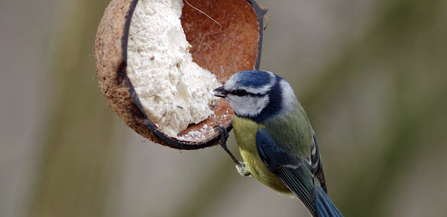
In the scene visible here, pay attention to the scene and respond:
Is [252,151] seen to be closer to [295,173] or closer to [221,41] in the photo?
[295,173]

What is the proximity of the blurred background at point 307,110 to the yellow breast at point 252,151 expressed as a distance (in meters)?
0.33

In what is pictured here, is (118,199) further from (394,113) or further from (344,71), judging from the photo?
(394,113)

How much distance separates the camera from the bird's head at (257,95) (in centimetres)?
101

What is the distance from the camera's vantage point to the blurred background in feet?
4.29

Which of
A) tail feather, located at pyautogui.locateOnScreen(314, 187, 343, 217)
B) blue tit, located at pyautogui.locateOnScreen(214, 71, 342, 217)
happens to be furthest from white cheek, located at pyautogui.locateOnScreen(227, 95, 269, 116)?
tail feather, located at pyautogui.locateOnScreen(314, 187, 343, 217)

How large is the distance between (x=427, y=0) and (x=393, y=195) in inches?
33.8

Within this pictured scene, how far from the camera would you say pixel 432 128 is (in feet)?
4.74

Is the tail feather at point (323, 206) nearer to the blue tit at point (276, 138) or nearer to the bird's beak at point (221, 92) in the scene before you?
the blue tit at point (276, 138)

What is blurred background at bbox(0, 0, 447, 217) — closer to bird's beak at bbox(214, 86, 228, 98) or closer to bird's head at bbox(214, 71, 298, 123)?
bird's head at bbox(214, 71, 298, 123)

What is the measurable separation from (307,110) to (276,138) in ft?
1.40

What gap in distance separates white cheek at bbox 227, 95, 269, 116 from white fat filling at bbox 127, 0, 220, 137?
9 centimetres

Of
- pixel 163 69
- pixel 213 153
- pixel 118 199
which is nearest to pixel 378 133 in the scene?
pixel 213 153

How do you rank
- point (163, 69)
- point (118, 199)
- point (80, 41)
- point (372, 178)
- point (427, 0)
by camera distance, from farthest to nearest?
point (118, 199) → point (372, 178) → point (427, 0) → point (80, 41) → point (163, 69)

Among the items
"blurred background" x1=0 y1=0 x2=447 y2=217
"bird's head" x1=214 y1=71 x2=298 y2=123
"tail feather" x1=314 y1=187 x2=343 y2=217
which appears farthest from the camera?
"blurred background" x1=0 y1=0 x2=447 y2=217
